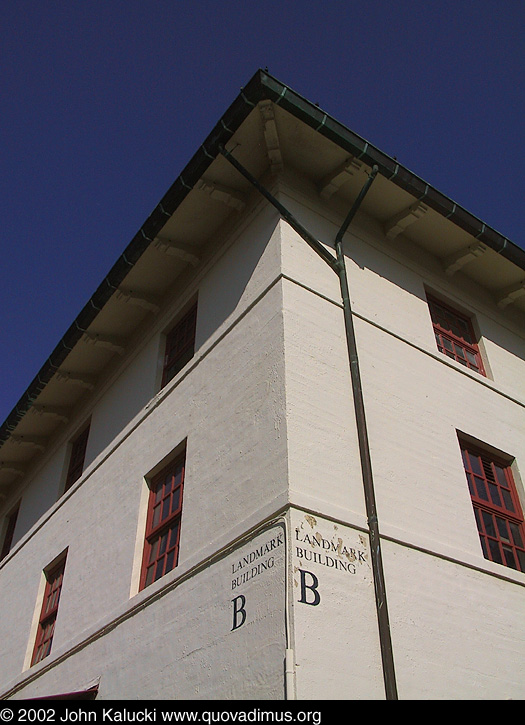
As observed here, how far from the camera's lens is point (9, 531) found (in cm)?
1542

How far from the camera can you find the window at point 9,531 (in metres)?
14.9

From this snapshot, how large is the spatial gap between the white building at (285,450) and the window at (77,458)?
0.16 feet

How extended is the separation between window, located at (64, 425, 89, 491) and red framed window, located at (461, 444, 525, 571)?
22.7 ft

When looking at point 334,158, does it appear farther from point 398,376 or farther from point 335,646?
point 335,646

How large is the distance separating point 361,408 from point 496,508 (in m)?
2.53

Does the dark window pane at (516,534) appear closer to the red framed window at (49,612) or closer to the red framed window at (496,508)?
the red framed window at (496,508)

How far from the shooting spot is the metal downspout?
241 inches

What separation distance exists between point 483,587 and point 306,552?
8.52ft

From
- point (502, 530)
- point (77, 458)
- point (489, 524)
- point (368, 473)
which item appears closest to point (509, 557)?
point (502, 530)

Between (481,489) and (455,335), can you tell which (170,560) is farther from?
(455,335)

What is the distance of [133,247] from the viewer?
10773 mm

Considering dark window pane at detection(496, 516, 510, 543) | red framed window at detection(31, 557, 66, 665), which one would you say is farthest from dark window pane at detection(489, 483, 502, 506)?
red framed window at detection(31, 557, 66, 665)

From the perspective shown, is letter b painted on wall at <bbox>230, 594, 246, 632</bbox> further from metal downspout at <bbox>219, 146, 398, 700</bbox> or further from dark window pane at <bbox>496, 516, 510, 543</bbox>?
dark window pane at <bbox>496, 516, 510, 543</bbox>

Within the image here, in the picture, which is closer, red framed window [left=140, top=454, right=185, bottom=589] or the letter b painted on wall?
the letter b painted on wall
